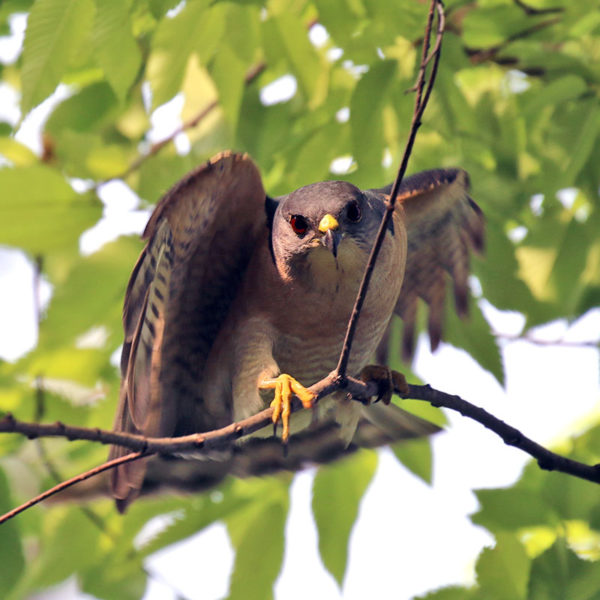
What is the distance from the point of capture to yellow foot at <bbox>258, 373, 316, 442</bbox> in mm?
2832

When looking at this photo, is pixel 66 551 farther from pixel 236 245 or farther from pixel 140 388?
pixel 236 245

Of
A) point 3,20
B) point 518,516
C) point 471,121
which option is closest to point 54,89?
point 471,121

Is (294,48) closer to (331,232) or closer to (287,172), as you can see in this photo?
(287,172)

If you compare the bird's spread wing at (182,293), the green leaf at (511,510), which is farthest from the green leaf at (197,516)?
the green leaf at (511,510)

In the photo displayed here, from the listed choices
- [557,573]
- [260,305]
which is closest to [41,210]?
[260,305]

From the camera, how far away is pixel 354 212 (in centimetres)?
317

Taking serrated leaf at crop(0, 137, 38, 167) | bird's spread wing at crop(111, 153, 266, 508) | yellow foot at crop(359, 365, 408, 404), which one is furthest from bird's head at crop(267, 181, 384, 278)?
serrated leaf at crop(0, 137, 38, 167)

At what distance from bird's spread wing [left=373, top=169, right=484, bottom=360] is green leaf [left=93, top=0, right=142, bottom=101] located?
1340mm

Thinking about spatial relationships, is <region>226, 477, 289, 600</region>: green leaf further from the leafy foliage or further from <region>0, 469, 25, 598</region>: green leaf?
<region>0, 469, 25, 598</region>: green leaf

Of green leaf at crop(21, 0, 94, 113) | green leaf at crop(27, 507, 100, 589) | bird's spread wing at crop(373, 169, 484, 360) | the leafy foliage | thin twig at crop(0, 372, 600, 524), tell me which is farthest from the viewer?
green leaf at crop(27, 507, 100, 589)

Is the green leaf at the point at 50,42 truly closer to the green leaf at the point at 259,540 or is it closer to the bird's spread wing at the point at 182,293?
the bird's spread wing at the point at 182,293

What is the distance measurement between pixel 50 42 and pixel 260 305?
137 centimetres

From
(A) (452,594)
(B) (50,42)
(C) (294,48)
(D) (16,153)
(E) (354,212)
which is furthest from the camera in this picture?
(D) (16,153)

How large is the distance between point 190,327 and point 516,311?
1586 mm
